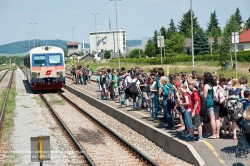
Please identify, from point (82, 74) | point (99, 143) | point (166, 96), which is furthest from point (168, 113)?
point (82, 74)

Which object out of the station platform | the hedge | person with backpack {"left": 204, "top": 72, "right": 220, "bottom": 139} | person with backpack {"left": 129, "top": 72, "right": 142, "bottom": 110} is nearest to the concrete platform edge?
the station platform

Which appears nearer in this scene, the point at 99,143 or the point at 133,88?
the point at 99,143

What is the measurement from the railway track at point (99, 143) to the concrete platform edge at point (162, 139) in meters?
0.83

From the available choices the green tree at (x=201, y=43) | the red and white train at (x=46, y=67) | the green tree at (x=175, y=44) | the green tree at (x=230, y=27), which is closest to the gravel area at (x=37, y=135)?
the red and white train at (x=46, y=67)

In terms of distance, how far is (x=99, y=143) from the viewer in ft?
49.1

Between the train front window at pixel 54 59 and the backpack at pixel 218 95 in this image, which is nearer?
the backpack at pixel 218 95

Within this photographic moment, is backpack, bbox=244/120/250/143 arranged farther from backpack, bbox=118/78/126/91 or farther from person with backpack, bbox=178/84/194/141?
backpack, bbox=118/78/126/91

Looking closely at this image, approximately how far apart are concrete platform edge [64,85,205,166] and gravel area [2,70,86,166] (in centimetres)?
234

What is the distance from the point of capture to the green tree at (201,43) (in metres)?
86.2

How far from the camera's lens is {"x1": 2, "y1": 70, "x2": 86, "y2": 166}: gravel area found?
1259 cm

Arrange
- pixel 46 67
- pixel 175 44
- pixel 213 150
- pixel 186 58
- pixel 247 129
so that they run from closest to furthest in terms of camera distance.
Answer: pixel 247 129 → pixel 213 150 → pixel 46 67 → pixel 186 58 → pixel 175 44

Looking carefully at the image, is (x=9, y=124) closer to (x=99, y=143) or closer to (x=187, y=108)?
(x=99, y=143)

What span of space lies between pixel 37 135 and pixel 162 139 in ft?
17.1

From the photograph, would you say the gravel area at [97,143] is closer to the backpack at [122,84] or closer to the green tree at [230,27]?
the backpack at [122,84]
